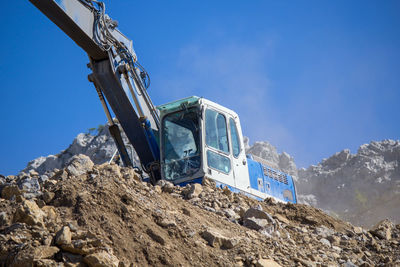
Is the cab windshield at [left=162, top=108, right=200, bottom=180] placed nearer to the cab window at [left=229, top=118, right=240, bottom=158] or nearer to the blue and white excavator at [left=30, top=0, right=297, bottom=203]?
the blue and white excavator at [left=30, top=0, right=297, bottom=203]

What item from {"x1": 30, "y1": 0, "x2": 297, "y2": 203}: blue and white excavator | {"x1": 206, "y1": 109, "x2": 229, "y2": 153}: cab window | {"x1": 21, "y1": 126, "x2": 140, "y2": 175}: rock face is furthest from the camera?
{"x1": 21, "y1": 126, "x2": 140, "y2": 175}: rock face

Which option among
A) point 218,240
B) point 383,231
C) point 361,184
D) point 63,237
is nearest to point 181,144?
point 383,231

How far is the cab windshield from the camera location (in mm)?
10328

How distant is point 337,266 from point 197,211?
210 cm

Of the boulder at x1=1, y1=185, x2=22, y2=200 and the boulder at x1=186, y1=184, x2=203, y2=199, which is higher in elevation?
the boulder at x1=186, y1=184, x2=203, y2=199

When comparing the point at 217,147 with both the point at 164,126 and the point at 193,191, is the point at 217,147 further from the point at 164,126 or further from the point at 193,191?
the point at 193,191

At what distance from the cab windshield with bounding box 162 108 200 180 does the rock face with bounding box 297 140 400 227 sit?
21.6 meters

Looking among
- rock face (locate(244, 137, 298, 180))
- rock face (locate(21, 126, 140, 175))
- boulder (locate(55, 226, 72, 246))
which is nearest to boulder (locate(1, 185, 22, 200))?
boulder (locate(55, 226, 72, 246))

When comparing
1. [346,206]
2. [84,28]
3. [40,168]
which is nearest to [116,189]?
[84,28]

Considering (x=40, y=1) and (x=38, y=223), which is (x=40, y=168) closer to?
(x=40, y=1)

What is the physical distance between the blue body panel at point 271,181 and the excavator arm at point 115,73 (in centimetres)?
216

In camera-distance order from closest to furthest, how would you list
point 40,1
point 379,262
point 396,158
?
point 379,262
point 40,1
point 396,158

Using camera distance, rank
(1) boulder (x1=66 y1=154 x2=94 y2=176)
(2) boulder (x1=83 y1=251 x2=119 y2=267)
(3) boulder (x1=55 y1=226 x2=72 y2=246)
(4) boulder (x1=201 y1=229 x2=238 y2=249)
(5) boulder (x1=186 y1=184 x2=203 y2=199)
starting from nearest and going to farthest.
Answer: (2) boulder (x1=83 y1=251 x2=119 y2=267) → (3) boulder (x1=55 y1=226 x2=72 y2=246) → (4) boulder (x1=201 y1=229 x2=238 y2=249) → (1) boulder (x1=66 y1=154 x2=94 y2=176) → (5) boulder (x1=186 y1=184 x2=203 y2=199)

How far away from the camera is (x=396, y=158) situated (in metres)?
32.8
